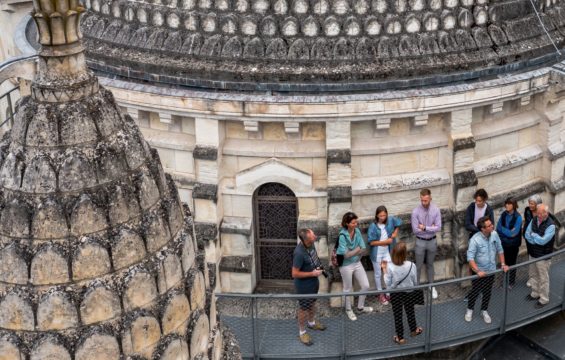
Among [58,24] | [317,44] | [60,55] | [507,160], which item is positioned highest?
[58,24]

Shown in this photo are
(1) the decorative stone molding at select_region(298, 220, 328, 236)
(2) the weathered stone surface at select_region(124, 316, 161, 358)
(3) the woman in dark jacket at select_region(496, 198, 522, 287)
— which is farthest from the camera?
(1) the decorative stone molding at select_region(298, 220, 328, 236)

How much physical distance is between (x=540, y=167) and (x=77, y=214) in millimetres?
12526

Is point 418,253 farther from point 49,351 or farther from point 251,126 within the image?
point 49,351

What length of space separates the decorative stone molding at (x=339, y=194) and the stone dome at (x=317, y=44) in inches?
66.7

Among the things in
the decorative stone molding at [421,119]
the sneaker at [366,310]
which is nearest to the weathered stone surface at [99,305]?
the sneaker at [366,310]

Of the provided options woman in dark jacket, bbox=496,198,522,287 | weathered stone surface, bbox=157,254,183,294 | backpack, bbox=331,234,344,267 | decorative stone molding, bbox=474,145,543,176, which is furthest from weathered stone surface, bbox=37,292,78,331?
decorative stone molding, bbox=474,145,543,176

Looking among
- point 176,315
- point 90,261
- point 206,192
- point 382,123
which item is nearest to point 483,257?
point 382,123

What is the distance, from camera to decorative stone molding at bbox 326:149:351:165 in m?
15.9

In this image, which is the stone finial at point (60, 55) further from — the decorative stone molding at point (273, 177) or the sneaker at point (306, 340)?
the decorative stone molding at point (273, 177)

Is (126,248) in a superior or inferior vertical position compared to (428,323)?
superior

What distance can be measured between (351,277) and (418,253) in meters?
1.46

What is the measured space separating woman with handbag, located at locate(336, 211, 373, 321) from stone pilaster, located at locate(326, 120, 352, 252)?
2.77 feet

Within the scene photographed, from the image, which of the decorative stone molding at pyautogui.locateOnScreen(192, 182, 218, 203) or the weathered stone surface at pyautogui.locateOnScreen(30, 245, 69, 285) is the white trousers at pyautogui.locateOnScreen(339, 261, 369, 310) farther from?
the weathered stone surface at pyautogui.locateOnScreen(30, 245, 69, 285)

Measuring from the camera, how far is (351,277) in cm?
1567
